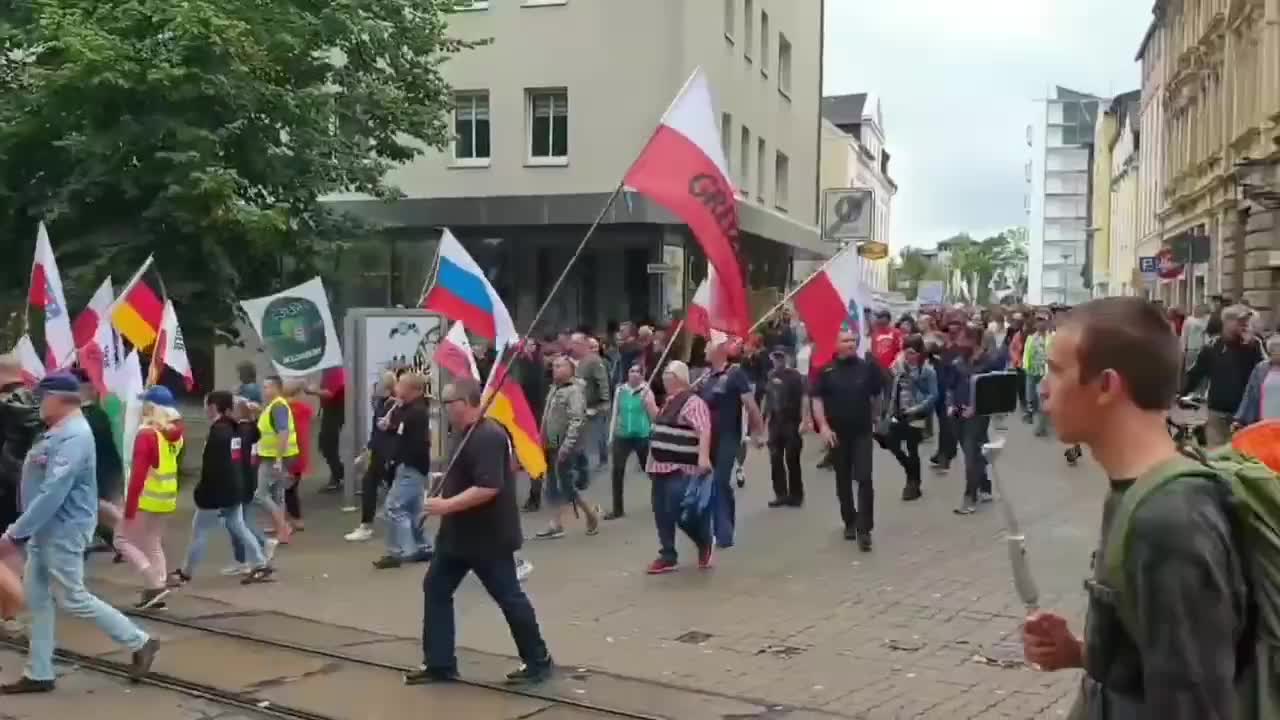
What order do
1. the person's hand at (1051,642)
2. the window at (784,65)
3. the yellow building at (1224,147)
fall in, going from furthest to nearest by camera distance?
the window at (784,65)
the yellow building at (1224,147)
the person's hand at (1051,642)

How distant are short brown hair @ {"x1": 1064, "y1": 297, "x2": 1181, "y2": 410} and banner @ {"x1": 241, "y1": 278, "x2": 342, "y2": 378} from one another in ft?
39.2

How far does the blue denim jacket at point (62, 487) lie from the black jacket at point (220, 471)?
2.79 meters

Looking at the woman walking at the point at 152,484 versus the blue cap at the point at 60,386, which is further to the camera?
the woman walking at the point at 152,484

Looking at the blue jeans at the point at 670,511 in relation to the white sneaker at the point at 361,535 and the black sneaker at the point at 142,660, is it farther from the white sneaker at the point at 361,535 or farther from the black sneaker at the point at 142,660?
the black sneaker at the point at 142,660

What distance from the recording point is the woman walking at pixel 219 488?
10398 millimetres

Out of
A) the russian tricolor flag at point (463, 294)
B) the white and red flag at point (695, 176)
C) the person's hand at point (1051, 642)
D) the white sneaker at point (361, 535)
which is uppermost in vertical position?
the white and red flag at point (695, 176)

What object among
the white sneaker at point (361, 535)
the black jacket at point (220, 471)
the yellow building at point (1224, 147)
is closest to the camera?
the black jacket at point (220, 471)

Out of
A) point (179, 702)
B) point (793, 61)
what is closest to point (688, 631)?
point (179, 702)

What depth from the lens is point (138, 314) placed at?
12.7m

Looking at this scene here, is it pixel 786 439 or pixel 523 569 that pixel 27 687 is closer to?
pixel 523 569

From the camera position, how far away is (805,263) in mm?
43688

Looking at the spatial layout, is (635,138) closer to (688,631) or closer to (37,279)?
(37,279)

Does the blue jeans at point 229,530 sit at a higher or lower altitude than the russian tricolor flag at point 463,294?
lower

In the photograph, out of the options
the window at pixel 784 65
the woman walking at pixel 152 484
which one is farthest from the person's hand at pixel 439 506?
the window at pixel 784 65
